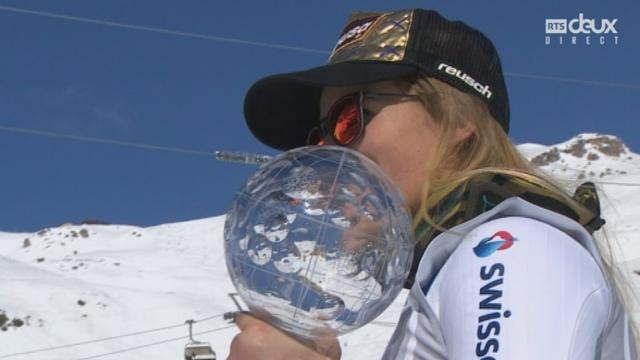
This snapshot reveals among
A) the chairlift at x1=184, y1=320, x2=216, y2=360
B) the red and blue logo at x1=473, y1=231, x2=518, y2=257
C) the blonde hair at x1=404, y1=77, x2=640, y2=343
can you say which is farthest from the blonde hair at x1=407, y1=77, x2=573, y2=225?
the chairlift at x1=184, y1=320, x2=216, y2=360

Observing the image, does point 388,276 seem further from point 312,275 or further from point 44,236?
point 44,236

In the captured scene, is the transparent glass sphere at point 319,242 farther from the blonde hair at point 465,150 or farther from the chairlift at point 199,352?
the chairlift at point 199,352

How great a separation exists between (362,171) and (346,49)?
0.43 m

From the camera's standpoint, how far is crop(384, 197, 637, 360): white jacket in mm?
1549

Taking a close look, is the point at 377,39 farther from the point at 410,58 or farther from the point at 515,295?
the point at 515,295

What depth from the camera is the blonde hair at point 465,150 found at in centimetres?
196

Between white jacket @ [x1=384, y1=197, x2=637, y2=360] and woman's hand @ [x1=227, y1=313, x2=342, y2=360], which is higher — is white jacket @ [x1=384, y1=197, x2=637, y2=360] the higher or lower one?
the higher one

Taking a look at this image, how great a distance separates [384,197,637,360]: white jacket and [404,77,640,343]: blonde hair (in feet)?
0.69

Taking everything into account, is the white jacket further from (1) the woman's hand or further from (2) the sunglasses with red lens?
(2) the sunglasses with red lens

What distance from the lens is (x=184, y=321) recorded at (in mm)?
44344

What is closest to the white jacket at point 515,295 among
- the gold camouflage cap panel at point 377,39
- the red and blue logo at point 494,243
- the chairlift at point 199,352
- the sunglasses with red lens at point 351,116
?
the red and blue logo at point 494,243

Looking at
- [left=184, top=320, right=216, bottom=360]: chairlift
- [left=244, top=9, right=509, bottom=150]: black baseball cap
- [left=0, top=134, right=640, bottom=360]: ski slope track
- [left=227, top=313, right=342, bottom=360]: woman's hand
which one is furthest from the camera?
[left=0, top=134, right=640, bottom=360]: ski slope track

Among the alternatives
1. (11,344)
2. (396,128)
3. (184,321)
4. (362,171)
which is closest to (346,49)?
(396,128)

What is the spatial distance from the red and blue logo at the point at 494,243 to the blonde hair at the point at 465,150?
28cm
